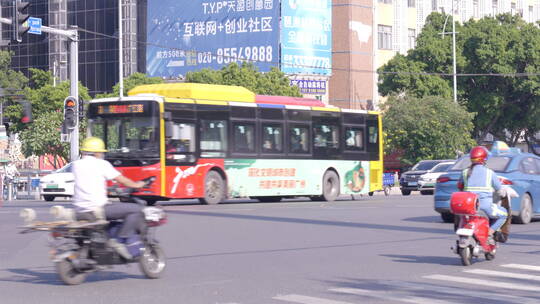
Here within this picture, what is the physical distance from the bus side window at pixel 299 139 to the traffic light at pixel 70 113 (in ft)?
25.5

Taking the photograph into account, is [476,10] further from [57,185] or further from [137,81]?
[57,185]

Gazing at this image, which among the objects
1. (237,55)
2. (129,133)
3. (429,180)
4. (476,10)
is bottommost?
(429,180)

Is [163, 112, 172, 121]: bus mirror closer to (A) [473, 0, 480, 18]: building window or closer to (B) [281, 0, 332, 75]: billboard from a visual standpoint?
(B) [281, 0, 332, 75]: billboard

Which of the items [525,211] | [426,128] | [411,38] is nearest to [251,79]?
[426,128]

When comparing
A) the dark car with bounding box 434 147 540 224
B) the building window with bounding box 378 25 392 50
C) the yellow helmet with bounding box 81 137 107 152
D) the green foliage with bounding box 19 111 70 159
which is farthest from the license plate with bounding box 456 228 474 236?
the building window with bounding box 378 25 392 50

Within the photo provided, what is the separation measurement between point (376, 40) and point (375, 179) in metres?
41.4

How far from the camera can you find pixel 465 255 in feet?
40.7

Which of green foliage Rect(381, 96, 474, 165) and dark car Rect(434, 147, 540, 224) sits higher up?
green foliage Rect(381, 96, 474, 165)

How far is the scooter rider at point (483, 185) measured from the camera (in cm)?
1299

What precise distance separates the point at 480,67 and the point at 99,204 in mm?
59404

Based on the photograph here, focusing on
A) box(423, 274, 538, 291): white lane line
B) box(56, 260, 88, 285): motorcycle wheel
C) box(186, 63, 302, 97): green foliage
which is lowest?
box(423, 274, 538, 291): white lane line

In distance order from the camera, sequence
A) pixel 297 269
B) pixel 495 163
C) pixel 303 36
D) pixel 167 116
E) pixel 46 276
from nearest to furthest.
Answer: pixel 46 276 → pixel 297 269 → pixel 495 163 → pixel 167 116 → pixel 303 36

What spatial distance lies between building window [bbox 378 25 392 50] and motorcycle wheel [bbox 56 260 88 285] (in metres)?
65.4

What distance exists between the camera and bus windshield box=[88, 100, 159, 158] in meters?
26.2
